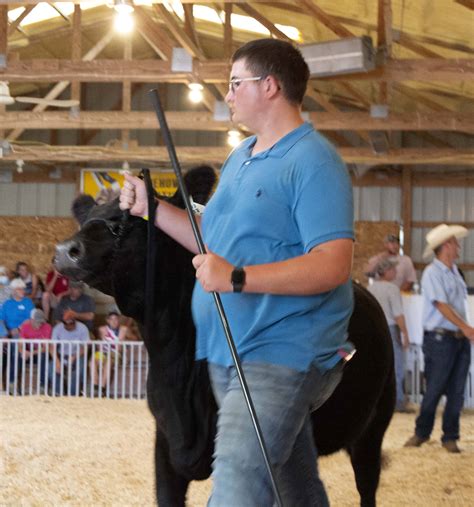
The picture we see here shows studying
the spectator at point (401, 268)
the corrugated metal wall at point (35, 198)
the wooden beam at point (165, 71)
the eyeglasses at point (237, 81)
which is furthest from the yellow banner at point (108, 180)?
the eyeglasses at point (237, 81)

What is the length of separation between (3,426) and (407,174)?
523 inches

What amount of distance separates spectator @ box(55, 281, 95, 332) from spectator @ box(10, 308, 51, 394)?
2.91ft

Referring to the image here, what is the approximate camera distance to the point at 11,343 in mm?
12188

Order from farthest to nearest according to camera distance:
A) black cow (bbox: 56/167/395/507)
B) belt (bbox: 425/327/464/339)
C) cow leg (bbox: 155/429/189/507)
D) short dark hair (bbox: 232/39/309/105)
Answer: belt (bbox: 425/327/464/339), cow leg (bbox: 155/429/189/507), black cow (bbox: 56/167/395/507), short dark hair (bbox: 232/39/309/105)

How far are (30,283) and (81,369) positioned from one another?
15.0ft

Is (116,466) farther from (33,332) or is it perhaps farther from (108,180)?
(108,180)

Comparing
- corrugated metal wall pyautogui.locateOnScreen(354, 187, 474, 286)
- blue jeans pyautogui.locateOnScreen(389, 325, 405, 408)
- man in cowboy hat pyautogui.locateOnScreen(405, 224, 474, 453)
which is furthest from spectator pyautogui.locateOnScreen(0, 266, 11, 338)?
corrugated metal wall pyautogui.locateOnScreen(354, 187, 474, 286)

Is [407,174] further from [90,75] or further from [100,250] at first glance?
[100,250]

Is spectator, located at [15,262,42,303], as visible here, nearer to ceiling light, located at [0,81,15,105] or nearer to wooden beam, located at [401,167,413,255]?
ceiling light, located at [0,81,15,105]

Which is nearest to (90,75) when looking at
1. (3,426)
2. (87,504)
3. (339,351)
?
(3,426)

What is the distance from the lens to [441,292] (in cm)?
800

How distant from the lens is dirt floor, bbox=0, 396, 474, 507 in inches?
234

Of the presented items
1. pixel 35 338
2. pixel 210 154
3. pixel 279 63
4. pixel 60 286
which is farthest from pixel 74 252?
pixel 210 154

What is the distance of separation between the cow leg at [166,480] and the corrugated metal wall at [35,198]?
18.7m
